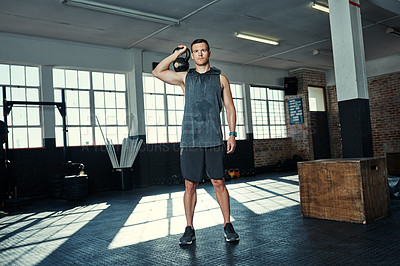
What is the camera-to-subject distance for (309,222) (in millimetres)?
3416

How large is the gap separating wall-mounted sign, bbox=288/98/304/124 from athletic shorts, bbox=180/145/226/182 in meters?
9.32

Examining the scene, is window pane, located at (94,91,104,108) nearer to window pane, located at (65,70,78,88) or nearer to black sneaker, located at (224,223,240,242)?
window pane, located at (65,70,78,88)

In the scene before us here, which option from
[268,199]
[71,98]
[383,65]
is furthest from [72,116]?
[383,65]

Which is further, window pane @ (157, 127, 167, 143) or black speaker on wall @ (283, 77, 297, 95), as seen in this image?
black speaker on wall @ (283, 77, 297, 95)

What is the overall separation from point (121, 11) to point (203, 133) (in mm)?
4119

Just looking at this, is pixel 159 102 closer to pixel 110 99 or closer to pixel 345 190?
pixel 110 99

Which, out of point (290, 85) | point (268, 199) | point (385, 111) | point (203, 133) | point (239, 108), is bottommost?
point (268, 199)

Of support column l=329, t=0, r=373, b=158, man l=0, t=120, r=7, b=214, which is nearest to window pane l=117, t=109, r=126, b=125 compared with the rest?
man l=0, t=120, r=7, b=214

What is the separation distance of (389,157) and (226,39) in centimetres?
437

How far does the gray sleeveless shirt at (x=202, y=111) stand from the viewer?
288 centimetres

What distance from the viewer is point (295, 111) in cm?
1184

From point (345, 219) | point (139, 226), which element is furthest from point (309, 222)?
point (139, 226)

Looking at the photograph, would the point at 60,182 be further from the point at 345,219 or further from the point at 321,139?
the point at 321,139

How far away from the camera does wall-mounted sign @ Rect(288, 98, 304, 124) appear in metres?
11.7
